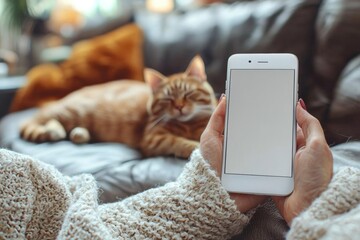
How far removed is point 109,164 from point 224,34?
536mm

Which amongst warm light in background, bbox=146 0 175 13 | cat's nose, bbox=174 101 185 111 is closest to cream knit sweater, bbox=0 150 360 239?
cat's nose, bbox=174 101 185 111

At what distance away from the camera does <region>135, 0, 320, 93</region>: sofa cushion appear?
111 centimetres

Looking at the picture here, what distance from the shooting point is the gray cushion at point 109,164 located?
92 centimetres

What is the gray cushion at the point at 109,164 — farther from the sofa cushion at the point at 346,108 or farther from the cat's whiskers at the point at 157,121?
the sofa cushion at the point at 346,108

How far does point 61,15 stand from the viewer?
277 centimetres

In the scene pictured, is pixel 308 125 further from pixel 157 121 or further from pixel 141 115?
pixel 141 115

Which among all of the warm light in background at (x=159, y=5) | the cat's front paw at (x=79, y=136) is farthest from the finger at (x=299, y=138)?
the warm light in background at (x=159, y=5)

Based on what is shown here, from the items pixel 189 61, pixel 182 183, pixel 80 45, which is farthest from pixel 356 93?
pixel 80 45

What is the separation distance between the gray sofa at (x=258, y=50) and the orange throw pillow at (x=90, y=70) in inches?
6.9

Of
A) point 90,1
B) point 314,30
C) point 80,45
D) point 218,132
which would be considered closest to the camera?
point 218,132

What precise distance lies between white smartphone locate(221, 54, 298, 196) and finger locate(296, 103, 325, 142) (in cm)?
1

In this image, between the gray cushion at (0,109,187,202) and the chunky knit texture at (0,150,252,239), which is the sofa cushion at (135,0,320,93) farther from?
the chunky knit texture at (0,150,252,239)

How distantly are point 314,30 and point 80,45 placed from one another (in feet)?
3.09

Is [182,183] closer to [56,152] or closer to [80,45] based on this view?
[56,152]
